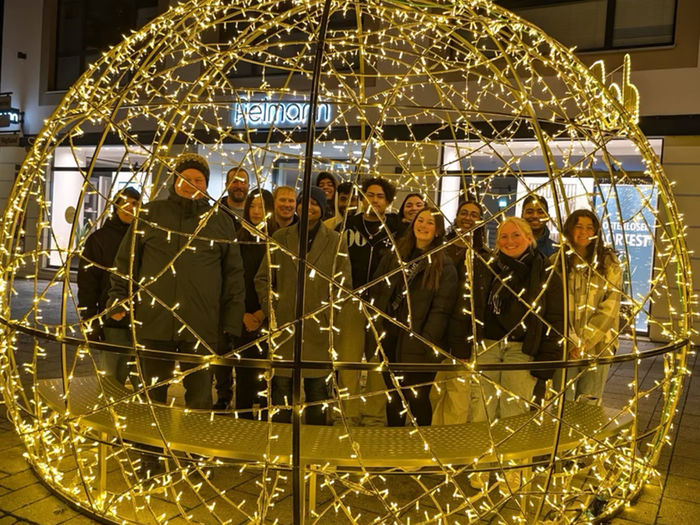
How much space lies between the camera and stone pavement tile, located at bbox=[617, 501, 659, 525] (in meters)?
3.29

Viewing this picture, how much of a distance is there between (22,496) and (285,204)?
2174 mm

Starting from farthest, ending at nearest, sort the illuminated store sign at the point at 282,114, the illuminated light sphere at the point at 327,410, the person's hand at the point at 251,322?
the illuminated store sign at the point at 282,114 → the person's hand at the point at 251,322 → the illuminated light sphere at the point at 327,410

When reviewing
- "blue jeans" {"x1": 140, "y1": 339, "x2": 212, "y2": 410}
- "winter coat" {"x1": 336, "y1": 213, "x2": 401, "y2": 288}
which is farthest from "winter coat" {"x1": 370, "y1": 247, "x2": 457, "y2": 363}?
"blue jeans" {"x1": 140, "y1": 339, "x2": 212, "y2": 410}

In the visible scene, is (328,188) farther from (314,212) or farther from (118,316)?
(118,316)

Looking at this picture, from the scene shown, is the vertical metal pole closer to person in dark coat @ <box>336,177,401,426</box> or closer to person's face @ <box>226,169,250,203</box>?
person in dark coat @ <box>336,177,401,426</box>

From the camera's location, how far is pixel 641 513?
3.37m

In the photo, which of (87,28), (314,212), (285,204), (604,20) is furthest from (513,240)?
(87,28)

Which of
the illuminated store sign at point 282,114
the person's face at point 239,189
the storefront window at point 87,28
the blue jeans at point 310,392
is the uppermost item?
the storefront window at point 87,28

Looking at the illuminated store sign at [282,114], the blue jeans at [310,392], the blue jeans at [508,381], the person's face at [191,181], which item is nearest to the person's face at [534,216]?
the blue jeans at [508,381]

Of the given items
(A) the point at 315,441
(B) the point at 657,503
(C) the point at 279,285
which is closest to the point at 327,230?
(C) the point at 279,285

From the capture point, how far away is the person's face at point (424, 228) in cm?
399

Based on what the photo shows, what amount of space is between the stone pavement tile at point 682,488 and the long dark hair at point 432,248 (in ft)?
5.51

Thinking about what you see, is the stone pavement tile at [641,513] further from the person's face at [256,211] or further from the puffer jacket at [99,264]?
the puffer jacket at [99,264]

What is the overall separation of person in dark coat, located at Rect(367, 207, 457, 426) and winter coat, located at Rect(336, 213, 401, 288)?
15.0 inches
